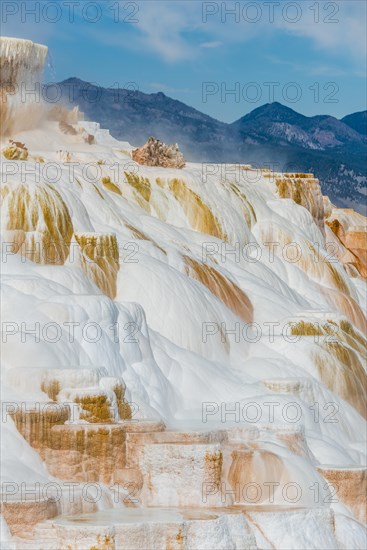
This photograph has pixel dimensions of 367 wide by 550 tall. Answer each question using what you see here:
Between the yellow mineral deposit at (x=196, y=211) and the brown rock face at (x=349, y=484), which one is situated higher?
the yellow mineral deposit at (x=196, y=211)

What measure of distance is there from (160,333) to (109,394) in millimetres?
5177

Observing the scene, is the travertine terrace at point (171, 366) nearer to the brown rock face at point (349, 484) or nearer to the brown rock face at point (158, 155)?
the brown rock face at point (349, 484)

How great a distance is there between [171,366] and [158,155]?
13.3 meters

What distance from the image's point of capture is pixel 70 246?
81.6ft

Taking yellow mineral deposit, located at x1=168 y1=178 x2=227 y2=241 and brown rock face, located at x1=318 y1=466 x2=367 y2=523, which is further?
yellow mineral deposit, located at x1=168 y1=178 x2=227 y2=241

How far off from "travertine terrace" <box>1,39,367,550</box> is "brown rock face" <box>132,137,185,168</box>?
0.70 m

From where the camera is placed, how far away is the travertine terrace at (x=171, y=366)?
17.7 meters

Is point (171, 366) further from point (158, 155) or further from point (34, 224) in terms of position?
point (158, 155)

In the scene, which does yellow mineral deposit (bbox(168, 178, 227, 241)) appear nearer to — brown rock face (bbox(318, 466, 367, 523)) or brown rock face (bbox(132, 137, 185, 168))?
brown rock face (bbox(132, 137, 185, 168))

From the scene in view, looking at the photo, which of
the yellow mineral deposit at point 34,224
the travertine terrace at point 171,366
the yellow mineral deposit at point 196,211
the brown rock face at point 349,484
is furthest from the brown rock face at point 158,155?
the brown rock face at point 349,484

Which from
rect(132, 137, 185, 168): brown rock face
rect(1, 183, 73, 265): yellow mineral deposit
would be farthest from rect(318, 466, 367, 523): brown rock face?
rect(132, 137, 185, 168): brown rock face

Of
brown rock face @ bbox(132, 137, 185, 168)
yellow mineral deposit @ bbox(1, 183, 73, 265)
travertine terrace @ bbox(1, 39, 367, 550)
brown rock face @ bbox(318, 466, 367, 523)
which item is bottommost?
brown rock face @ bbox(318, 466, 367, 523)

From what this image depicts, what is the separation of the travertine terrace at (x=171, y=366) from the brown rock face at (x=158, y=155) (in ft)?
2.29

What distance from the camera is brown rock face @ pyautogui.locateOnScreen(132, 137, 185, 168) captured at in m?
35.7
